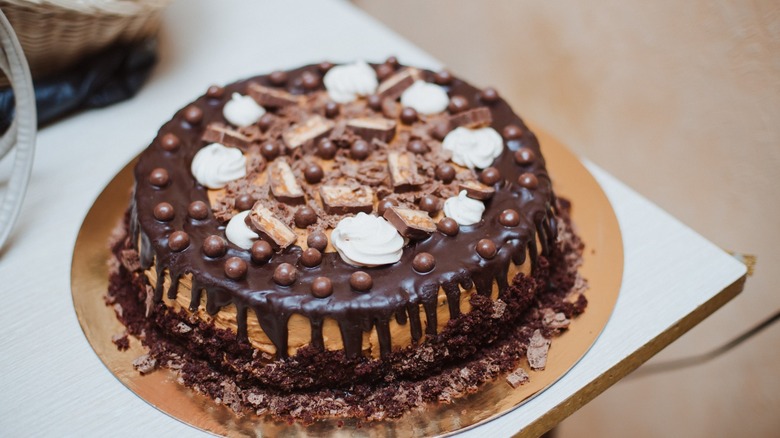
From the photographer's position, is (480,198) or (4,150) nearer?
(480,198)

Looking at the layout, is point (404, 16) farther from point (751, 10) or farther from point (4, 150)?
point (4, 150)

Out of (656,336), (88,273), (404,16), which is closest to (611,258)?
(656,336)

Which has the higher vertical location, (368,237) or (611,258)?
(368,237)

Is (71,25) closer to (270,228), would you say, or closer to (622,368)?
(270,228)

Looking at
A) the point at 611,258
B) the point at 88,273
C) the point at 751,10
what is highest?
the point at 751,10

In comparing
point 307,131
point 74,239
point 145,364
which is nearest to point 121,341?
point 145,364
